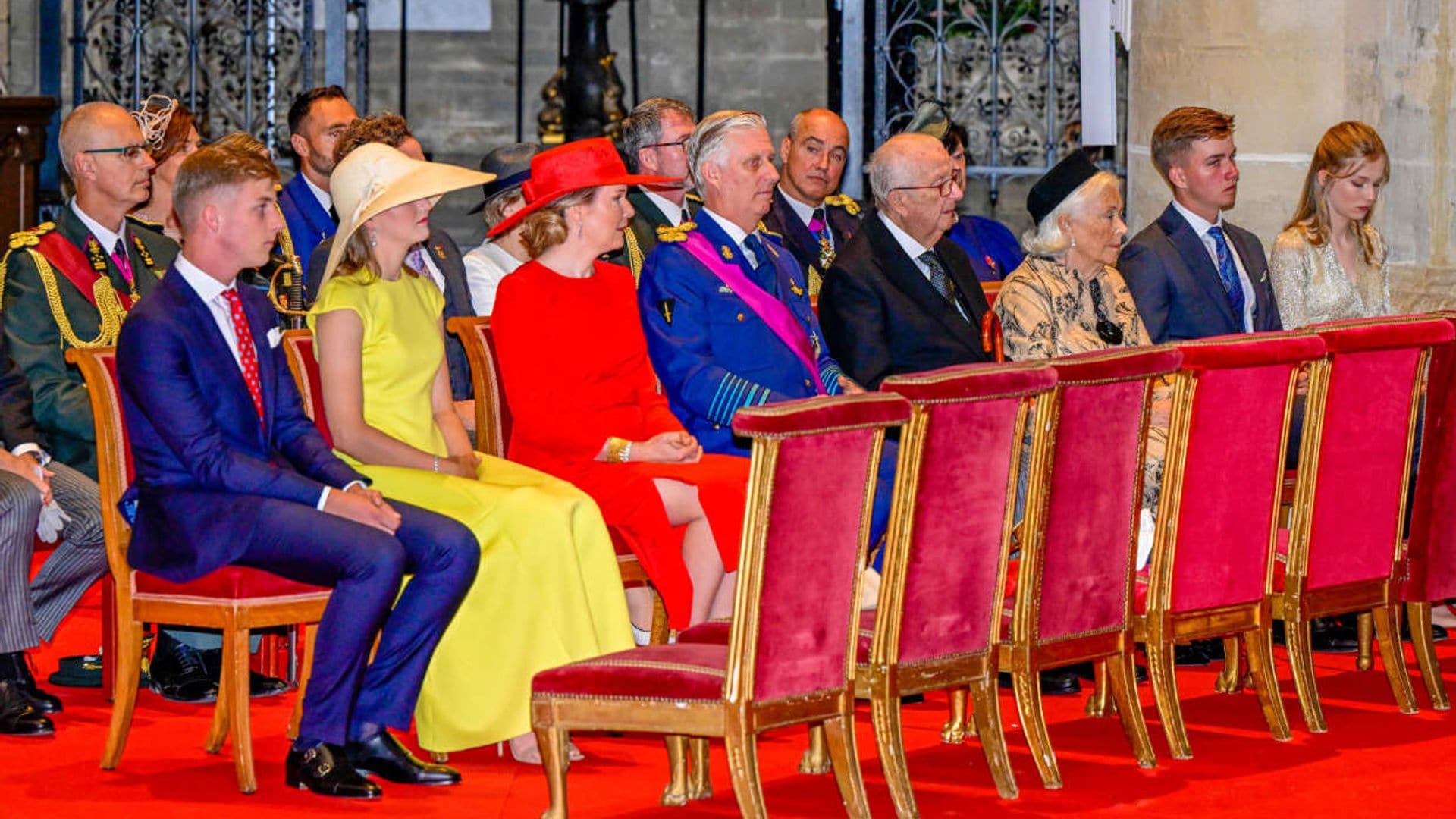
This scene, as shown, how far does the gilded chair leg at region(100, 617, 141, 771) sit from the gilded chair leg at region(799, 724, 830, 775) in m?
1.41

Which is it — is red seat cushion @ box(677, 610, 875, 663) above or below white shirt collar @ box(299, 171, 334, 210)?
below

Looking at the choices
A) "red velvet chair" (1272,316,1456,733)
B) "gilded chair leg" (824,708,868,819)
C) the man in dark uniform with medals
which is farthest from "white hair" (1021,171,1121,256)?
"gilded chair leg" (824,708,868,819)

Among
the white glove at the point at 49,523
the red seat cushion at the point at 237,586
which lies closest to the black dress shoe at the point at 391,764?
the red seat cushion at the point at 237,586

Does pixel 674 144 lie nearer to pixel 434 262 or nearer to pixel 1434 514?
pixel 434 262

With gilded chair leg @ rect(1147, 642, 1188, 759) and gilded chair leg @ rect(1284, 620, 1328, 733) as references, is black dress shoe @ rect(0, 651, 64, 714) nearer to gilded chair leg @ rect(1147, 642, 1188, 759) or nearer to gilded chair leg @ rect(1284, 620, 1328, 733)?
gilded chair leg @ rect(1147, 642, 1188, 759)

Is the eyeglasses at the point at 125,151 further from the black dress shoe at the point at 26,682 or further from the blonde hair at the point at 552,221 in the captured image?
the black dress shoe at the point at 26,682

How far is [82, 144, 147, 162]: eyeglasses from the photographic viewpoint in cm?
537

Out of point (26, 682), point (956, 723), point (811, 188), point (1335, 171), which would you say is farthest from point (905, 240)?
point (26, 682)

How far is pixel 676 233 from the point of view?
209 inches

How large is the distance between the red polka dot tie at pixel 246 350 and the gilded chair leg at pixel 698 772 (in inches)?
45.2

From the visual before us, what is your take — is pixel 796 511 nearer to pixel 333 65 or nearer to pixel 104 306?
pixel 104 306

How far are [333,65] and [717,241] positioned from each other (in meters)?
3.65

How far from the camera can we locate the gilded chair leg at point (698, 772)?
4.34 meters

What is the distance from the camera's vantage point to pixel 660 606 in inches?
200
